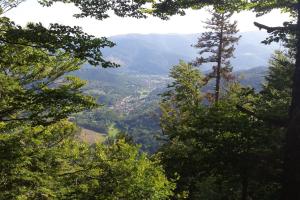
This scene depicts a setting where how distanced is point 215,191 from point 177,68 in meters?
16.1

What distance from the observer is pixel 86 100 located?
50.0ft

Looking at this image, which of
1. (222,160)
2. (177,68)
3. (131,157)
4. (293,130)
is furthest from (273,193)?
(177,68)

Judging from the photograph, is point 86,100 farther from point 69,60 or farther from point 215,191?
point 215,191

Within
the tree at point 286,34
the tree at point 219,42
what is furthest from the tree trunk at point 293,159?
the tree at point 219,42

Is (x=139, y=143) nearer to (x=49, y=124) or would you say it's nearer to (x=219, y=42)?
(x=49, y=124)

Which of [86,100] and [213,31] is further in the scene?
[213,31]

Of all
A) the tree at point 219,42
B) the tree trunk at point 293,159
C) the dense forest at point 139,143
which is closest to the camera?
the tree trunk at point 293,159

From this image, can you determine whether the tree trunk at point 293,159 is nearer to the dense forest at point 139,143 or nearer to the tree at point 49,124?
the dense forest at point 139,143

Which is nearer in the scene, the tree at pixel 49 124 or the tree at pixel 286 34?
the tree at pixel 286 34

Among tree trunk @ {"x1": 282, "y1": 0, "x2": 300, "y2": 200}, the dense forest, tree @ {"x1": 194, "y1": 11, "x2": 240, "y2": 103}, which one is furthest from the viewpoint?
tree @ {"x1": 194, "y1": 11, "x2": 240, "y2": 103}

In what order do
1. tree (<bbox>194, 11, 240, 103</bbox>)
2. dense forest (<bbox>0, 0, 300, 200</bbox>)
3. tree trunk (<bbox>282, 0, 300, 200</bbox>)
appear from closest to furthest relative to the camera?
tree trunk (<bbox>282, 0, 300, 200</bbox>) → dense forest (<bbox>0, 0, 300, 200</bbox>) → tree (<bbox>194, 11, 240, 103</bbox>)

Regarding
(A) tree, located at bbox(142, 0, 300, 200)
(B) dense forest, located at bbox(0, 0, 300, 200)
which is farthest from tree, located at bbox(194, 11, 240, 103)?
(A) tree, located at bbox(142, 0, 300, 200)

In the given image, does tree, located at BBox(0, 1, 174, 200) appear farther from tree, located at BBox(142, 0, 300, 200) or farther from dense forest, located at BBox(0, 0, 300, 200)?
tree, located at BBox(142, 0, 300, 200)

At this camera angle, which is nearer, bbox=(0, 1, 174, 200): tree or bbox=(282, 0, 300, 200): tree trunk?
bbox=(282, 0, 300, 200): tree trunk
